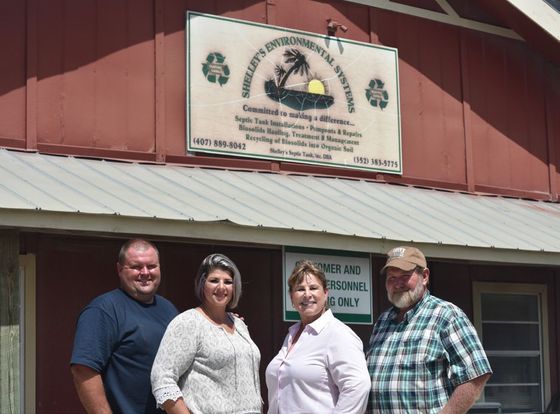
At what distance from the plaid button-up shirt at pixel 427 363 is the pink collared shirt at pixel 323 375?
177 millimetres

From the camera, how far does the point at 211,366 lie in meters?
5.14

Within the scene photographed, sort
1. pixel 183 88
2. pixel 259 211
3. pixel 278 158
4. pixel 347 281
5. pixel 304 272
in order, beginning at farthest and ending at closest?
1. pixel 278 158
2. pixel 183 88
3. pixel 347 281
4. pixel 259 211
5. pixel 304 272

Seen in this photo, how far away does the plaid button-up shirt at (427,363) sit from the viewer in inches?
210

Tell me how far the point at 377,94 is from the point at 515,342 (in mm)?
2981

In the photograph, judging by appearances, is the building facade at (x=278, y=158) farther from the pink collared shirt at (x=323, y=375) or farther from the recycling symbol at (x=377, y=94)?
the pink collared shirt at (x=323, y=375)

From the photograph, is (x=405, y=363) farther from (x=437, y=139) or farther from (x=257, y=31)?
(x=437, y=139)

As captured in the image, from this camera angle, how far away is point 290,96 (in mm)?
9289

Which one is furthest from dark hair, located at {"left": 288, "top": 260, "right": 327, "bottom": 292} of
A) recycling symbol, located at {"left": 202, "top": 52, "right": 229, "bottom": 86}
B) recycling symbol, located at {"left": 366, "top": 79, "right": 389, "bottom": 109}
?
recycling symbol, located at {"left": 366, "top": 79, "right": 389, "bottom": 109}

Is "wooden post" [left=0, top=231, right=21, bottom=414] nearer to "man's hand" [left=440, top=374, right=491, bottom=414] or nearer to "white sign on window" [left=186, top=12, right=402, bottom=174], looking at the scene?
"white sign on window" [left=186, top=12, right=402, bottom=174]

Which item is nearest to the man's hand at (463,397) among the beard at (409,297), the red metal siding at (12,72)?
the beard at (409,297)

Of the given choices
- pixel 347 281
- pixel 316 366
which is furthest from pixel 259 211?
pixel 316 366

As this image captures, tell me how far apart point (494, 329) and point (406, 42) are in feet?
9.70

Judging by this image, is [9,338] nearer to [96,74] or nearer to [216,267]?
[216,267]

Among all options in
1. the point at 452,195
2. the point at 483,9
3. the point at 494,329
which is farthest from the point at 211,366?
the point at 483,9
